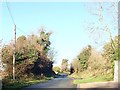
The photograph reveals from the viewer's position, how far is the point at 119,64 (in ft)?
93.1

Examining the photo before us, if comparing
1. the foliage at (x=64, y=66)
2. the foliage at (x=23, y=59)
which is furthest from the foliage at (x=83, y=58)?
the foliage at (x=64, y=66)

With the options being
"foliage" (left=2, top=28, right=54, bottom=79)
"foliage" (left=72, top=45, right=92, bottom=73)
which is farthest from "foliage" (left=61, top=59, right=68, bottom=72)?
"foliage" (left=2, top=28, right=54, bottom=79)

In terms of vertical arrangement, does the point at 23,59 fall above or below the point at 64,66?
above

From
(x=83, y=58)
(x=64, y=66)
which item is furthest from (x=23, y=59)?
(x=64, y=66)

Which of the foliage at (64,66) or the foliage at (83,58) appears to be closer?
the foliage at (83,58)

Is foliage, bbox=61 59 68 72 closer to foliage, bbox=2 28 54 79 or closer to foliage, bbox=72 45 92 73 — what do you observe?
foliage, bbox=72 45 92 73

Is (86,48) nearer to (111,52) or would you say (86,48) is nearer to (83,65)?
(83,65)

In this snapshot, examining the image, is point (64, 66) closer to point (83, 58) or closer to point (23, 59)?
point (83, 58)

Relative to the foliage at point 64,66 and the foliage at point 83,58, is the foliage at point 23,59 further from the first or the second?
the foliage at point 64,66

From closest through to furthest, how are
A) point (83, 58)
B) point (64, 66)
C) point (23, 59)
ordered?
point (23, 59) → point (83, 58) → point (64, 66)

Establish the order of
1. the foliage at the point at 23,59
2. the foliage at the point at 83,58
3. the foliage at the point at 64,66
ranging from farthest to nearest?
the foliage at the point at 64,66
the foliage at the point at 83,58
the foliage at the point at 23,59

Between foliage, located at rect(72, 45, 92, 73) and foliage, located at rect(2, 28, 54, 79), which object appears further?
foliage, located at rect(72, 45, 92, 73)

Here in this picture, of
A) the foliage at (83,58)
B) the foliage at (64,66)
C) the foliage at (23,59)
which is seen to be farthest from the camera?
the foliage at (64,66)

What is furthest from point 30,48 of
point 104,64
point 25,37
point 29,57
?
point 104,64
